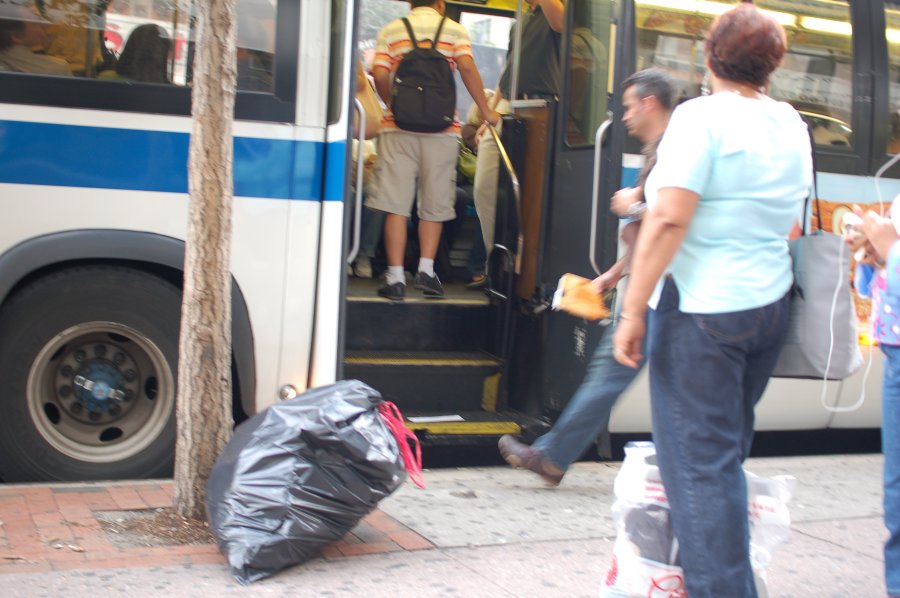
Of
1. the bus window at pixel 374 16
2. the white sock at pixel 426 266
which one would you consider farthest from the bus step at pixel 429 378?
the bus window at pixel 374 16

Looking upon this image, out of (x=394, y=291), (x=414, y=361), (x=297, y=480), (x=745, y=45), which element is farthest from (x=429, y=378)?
(x=745, y=45)

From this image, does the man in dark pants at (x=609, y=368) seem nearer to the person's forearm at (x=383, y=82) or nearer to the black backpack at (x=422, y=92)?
the black backpack at (x=422, y=92)

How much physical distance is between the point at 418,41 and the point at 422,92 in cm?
32

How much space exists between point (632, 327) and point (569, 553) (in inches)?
64.2

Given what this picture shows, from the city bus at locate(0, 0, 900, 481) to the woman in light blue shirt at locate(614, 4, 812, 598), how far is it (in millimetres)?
2113

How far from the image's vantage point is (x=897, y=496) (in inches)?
132

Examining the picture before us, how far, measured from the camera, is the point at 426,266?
6250 millimetres

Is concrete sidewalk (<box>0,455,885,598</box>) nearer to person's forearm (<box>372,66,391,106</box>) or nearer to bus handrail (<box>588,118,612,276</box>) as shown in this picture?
bus handrail (<box>588,118,612,276</box>)

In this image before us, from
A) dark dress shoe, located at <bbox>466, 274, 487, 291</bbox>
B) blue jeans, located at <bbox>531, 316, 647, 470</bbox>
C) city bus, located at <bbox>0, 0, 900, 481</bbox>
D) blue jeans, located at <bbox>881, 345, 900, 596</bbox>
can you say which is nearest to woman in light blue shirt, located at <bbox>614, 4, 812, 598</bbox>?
blue jeans, located at <bbox>881, 345, 900, 596</bbox>

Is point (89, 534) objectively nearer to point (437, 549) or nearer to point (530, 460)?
point (437, 549)

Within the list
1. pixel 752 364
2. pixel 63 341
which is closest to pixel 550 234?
pixel 63 341

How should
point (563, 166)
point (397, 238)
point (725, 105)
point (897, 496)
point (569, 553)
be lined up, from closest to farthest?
point (725, 105), point (897, 496), point (569, 553), point (563, 166), point (397, 238)

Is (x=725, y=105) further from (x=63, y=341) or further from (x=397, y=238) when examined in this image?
(x=397, y=238)

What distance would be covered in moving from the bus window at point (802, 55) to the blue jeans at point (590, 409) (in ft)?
4.86
